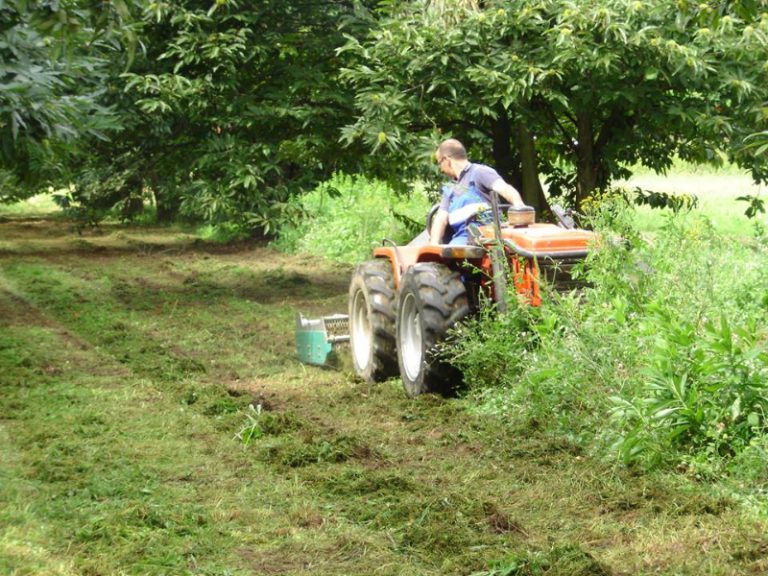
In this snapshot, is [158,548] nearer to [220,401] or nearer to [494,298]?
[220,401]

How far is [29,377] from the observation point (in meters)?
9.95

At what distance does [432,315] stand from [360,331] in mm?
1981

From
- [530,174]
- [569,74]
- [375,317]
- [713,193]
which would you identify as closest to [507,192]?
[375,317]

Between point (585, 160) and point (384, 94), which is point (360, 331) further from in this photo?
point (585, 160)

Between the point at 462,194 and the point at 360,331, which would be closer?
the point at 462,194

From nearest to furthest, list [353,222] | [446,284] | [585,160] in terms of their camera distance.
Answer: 1. [446,284]
2. [585,160]
3. [353,222]

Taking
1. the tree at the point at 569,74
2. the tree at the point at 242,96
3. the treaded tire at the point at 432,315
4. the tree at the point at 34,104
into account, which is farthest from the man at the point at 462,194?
the tree at the point at 242,96

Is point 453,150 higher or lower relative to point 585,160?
higher

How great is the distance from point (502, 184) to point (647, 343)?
240 cm

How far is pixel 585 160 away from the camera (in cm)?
1395

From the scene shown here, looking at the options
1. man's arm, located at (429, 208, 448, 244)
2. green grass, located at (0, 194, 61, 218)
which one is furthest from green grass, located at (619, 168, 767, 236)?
green grass, located at (0, 194, 61, 218)

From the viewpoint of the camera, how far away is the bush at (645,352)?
6.16 m

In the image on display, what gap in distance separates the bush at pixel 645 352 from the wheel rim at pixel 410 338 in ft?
1.86

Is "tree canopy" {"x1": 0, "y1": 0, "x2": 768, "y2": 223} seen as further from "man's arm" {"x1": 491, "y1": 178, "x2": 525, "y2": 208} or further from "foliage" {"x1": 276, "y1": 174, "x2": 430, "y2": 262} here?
"foliage" {"x1": 276, "y1": 174, "x2": 430, "y2": 262}
